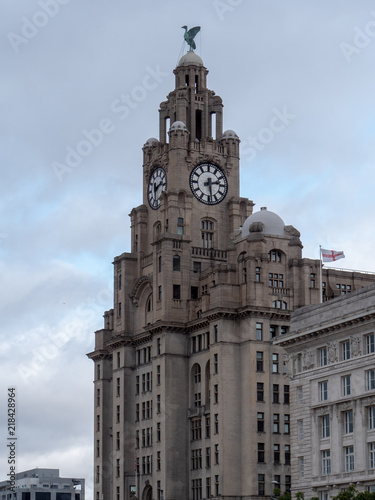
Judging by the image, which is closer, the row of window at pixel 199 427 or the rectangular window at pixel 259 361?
the rectangular window at pixel 259 361

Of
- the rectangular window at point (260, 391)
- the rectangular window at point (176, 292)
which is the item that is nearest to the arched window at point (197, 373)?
the rectangular window at point (176, 292)

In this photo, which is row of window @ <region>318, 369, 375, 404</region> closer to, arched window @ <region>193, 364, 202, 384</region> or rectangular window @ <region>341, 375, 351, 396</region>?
rectangular window @ <region>341, 375, 351, 396</region>

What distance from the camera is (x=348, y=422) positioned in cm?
11350

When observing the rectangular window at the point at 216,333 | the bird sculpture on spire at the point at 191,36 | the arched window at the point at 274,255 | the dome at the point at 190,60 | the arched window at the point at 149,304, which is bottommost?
the rectangular window at the point at 216,333

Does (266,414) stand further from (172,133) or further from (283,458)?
(172,133)

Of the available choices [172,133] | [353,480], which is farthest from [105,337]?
[353,480]

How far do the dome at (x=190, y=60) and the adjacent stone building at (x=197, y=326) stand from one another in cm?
30

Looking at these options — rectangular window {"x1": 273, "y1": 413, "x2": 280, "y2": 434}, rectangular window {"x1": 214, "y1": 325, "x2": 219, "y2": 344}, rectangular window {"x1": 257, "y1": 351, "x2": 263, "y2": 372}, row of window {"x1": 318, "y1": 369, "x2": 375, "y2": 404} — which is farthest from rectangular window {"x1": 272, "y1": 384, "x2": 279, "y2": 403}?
row of window {"x1": 318, "y1": 369, "x2": 375, "y2": 404}

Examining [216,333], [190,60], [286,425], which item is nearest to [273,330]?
[216,333]

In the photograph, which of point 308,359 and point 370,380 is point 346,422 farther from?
Result: point 308,359

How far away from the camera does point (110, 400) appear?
602ft

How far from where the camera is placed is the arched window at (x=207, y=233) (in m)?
173

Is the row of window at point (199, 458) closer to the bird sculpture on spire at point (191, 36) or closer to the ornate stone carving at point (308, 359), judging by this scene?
the ornate stone carving at point (308, 359)

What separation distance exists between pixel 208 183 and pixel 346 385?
6715 centimetres
